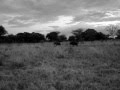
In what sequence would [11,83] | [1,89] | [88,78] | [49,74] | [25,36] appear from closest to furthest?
[1,89] → [11,83] → [88,78] → [49,74] → [25,36]

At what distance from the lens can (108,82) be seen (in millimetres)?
3508

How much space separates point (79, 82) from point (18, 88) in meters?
1.79

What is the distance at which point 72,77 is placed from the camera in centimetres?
398

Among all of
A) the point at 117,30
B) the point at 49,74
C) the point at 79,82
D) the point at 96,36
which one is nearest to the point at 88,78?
the point at 79,82

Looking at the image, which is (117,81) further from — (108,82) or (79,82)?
(79,82)

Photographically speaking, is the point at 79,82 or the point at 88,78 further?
the point at 88,78

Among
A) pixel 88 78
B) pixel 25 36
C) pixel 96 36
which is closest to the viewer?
pixel 88 78

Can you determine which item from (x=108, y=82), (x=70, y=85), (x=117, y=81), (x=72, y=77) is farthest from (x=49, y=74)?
(x=117, y=81)

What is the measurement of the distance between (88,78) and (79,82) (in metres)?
0.51

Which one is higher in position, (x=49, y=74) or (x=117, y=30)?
(x=117, y=30)

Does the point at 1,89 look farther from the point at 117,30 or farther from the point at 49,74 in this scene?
the point at 117,30

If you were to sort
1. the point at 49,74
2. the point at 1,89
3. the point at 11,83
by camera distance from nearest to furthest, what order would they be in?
the point at 1,89 → the point at 11,83 → the point at 49,74

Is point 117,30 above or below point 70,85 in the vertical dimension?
above

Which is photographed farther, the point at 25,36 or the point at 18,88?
the point at 25,36
